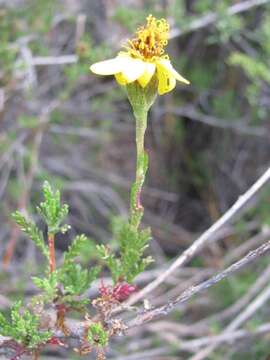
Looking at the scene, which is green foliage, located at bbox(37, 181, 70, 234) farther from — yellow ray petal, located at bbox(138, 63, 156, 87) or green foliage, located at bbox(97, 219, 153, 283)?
yellow ray petal, located at bbox(138, 63, 156, 87)

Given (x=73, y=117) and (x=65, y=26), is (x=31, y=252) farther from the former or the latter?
(x=65, y=26)

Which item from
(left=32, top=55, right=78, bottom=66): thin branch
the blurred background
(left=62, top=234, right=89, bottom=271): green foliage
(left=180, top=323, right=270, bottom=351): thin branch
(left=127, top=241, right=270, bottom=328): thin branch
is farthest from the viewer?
the blurred background

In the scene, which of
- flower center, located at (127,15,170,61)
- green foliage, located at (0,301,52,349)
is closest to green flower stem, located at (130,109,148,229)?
flower center, located at (127,15,170,61)

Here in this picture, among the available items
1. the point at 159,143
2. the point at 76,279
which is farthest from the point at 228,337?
the point at 159,143

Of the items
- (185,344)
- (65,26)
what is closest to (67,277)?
(185,344)

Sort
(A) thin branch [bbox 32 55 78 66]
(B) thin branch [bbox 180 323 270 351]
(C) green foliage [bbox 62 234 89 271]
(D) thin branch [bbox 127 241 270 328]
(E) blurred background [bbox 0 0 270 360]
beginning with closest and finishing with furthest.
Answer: (D) thin branch [bbox 127 241 270 328]
(C) green foliage [bbox 62 234 89 271]
(B) thin branch [bbox 180 323 270 351]
(A) thin branch [bbox 32 55 78 66]
(E) blurred background [bbox 0 0 270 360]

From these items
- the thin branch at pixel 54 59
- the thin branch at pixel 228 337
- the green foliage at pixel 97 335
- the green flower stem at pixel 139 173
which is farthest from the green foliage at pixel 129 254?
the thin branch at pixel 54 59

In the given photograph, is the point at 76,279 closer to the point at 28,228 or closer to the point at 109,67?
the point at 28,228

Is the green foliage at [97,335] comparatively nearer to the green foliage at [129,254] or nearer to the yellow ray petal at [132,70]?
the green foliage at [129,254]

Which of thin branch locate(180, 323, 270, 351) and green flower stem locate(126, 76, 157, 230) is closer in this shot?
green flower stem locate(126, 76, 157, 230)
